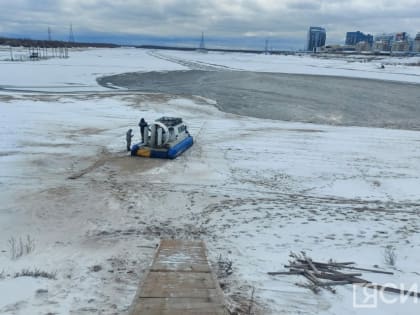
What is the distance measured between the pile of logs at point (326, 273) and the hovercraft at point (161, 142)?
7175 mm

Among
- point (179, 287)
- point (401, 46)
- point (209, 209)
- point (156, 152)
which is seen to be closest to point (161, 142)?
point (156, 152)

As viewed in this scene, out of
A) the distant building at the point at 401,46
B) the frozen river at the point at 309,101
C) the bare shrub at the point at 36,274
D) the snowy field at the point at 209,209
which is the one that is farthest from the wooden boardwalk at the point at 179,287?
the distant building at the point at 401,46

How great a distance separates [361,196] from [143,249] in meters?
6.00

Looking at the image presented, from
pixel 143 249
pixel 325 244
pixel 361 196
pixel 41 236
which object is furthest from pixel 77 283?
pixel 361 196

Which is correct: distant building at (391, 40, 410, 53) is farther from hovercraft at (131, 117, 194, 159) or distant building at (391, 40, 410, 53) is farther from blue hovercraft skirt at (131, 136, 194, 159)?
blue hovercraft skirt at (131, 136, 194, 159)

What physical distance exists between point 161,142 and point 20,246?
23.1ft

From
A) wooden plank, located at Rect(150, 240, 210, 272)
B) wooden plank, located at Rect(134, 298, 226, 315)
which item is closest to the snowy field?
wooden plank, located at Rect(150, 240, 210, 272)

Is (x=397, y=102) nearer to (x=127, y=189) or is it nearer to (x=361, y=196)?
(x=361, y=196)

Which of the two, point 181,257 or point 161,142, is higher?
point 161,142

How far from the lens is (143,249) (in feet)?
23.2

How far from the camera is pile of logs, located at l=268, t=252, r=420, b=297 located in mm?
5820

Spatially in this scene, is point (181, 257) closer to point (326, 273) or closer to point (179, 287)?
point (179, 287)

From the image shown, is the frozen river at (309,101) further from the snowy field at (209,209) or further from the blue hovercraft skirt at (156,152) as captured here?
the blue hovercraft skirt at (156,152)

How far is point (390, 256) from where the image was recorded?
6.75 metres
